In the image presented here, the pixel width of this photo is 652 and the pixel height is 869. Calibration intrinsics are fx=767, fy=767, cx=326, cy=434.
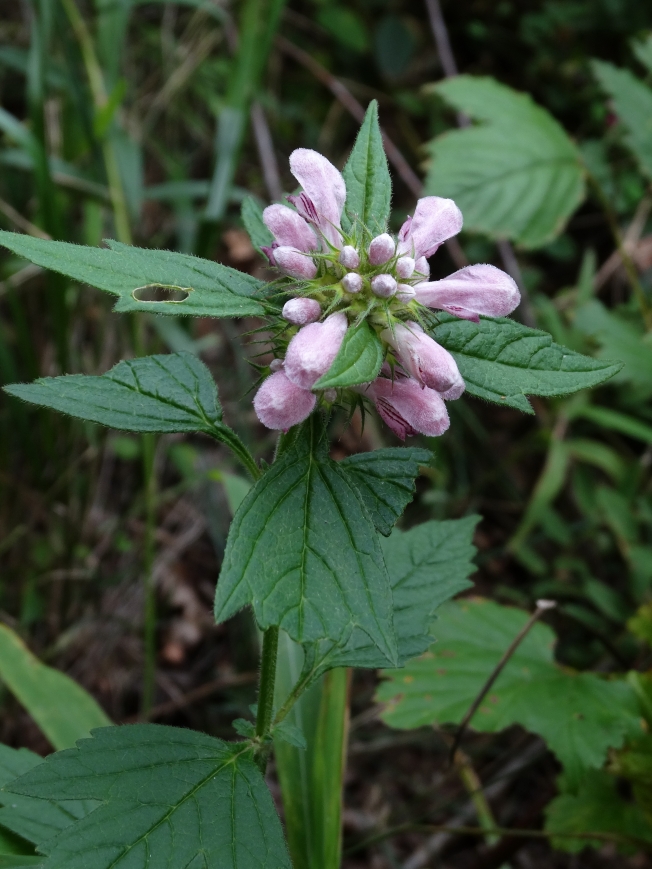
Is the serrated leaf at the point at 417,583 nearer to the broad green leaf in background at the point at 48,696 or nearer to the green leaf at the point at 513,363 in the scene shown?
the green leaf at the point at 513,363

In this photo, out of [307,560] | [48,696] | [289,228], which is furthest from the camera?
[48,696]

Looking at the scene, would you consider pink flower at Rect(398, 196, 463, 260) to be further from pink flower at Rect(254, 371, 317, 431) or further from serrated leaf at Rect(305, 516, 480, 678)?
serrated leaf at Rect(305, 516, 480, 678)

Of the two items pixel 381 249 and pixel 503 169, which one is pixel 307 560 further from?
pixel 503 169

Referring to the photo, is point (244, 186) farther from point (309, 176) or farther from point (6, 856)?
point (6, 856)

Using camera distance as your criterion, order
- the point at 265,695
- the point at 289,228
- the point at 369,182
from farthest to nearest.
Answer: the point at 265,695 < the point at 369,182 < the point at 289,228

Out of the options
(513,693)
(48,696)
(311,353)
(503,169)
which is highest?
(311,353)

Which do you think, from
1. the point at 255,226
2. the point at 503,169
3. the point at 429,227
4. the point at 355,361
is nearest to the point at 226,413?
the point at 503,169

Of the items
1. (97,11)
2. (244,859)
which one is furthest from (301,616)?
(97,11)
